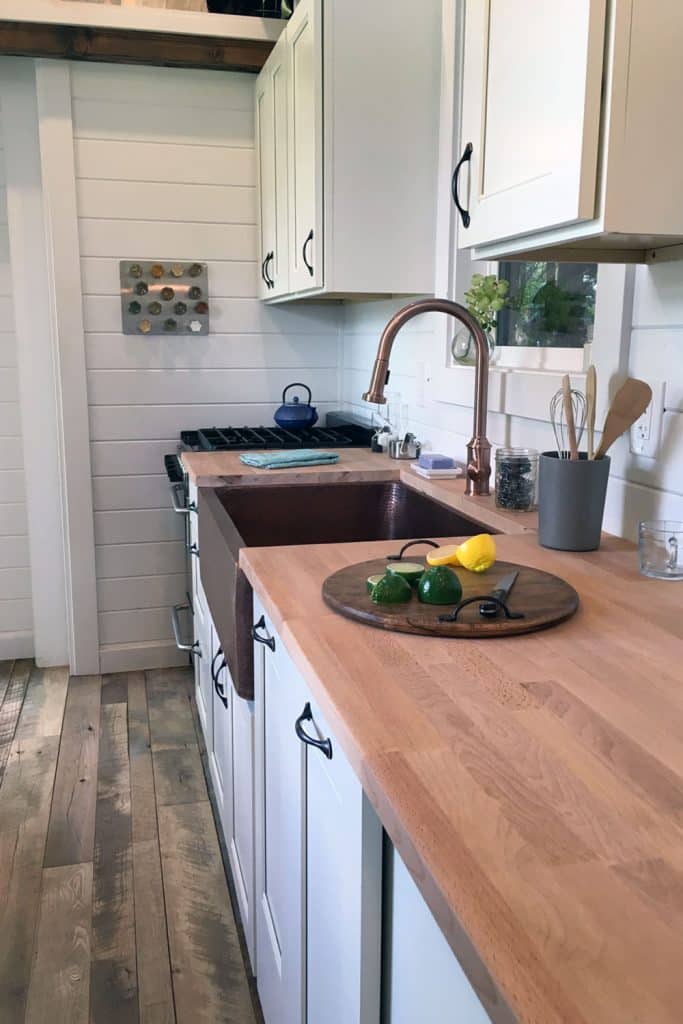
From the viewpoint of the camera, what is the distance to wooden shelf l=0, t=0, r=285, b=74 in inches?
114

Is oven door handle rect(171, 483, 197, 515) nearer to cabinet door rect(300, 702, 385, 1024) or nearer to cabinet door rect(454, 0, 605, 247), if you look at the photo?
cabinet door rect(454, 0, 605, 247)

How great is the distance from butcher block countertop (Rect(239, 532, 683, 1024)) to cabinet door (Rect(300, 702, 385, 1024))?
9cm

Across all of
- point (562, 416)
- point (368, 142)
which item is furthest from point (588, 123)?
point (368, 142)

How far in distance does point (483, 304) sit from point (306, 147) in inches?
29.6

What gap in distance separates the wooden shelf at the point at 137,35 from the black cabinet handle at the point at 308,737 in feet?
8.78

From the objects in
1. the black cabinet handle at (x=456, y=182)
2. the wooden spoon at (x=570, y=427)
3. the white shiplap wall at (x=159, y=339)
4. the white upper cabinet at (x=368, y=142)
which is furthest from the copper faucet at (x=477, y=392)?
the white shiplap wall at (x=159, y=339)

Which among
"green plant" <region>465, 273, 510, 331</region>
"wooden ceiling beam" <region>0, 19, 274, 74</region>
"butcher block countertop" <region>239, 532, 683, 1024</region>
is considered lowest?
"butcher block countertop" <region>239, 532, 683, 1024</region>

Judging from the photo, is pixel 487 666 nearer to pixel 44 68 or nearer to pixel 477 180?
pixel 477 180

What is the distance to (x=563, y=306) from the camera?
6.61ft

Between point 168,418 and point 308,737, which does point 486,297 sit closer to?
point 308,737

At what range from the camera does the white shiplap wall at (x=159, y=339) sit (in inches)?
123

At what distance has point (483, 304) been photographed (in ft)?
6.99

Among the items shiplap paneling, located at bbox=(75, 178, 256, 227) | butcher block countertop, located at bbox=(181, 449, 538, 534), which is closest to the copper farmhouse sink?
butcher block countertop, located at bbox=(181, 449, 538, 534)

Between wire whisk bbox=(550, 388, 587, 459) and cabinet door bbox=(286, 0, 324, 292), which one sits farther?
cabinet door bbox=(286, 0, 324, 292)
